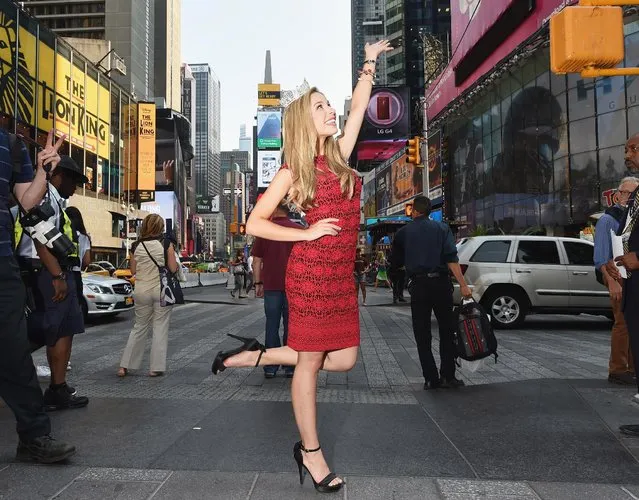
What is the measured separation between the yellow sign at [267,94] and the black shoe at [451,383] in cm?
14820

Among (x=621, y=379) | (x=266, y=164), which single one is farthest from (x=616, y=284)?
(x=266, y=164)

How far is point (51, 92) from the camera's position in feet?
135

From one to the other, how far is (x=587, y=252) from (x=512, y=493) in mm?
9068

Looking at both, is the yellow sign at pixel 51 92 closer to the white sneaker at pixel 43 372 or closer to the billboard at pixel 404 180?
the billboard at pixel 404 180

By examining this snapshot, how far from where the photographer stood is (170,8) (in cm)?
11644

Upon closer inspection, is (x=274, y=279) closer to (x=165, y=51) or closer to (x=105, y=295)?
(x=105, y=295)

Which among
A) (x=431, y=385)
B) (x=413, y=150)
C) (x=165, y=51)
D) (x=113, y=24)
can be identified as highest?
(x=165, y=51)

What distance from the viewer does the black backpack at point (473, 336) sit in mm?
5008

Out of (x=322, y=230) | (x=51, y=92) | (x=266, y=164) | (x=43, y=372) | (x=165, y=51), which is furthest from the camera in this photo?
(x=266, y=164)

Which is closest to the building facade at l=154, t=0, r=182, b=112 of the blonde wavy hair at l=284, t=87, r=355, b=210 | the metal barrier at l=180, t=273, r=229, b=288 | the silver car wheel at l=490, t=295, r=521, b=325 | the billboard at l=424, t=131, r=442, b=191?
the metal barrier at l=180, t=273, r=229, b=288

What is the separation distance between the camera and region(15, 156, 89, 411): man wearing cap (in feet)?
12.8

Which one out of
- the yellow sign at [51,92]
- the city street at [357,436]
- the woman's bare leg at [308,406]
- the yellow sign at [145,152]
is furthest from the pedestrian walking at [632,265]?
the yellow sign at [145,152]

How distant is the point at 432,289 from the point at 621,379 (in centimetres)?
194

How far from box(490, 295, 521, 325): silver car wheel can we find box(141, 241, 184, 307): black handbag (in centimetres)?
660
